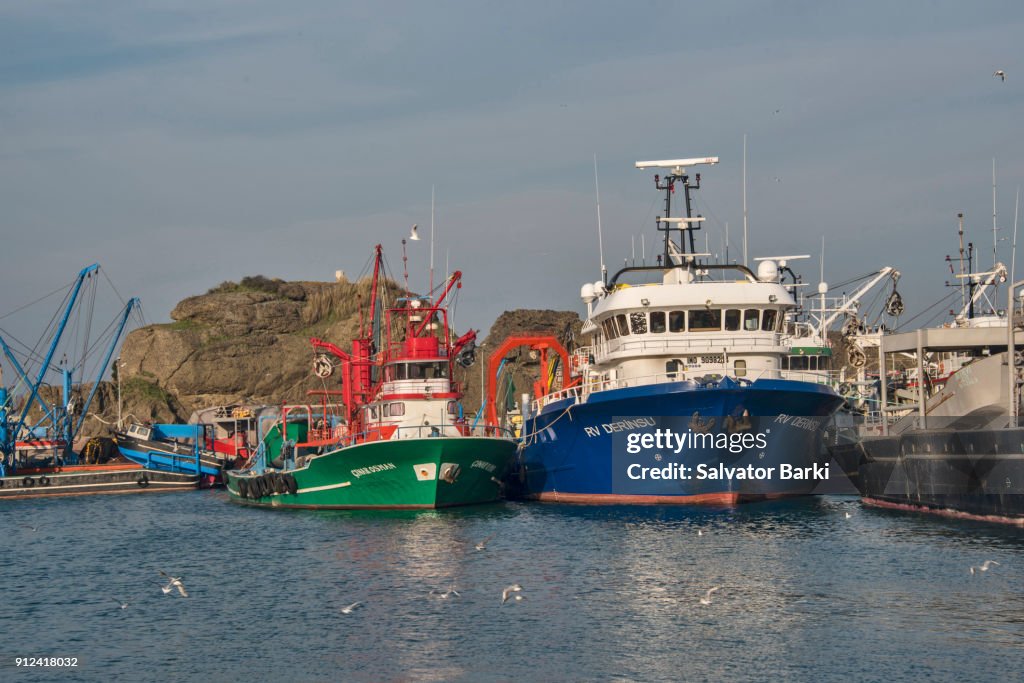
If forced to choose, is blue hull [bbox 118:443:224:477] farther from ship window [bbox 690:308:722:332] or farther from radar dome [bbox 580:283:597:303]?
ship window [bbox 690:308:722:332]

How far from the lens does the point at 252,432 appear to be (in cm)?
9575

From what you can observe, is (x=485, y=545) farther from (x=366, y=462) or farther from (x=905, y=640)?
(x=905, y=640)

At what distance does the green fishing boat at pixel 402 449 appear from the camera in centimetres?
4850

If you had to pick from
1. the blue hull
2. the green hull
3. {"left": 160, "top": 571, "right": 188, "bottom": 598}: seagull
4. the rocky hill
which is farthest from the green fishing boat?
the rocky hill

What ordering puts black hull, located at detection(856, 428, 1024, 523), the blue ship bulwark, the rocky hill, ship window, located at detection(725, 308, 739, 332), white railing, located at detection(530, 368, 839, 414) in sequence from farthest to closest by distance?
the rocky hill
ship window, located at detection(725, 308, 739, 332)
white railing, located at detection(530, 368, 839, 414)
the blue ship bulwark
black hull, located at detection(856, 428, 1024, 523)

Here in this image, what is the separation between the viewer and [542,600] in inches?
1201

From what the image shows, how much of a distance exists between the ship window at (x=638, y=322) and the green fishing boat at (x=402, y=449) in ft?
23.7

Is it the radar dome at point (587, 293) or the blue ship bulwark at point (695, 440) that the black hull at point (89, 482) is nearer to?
the radar dome at point (587, 293)

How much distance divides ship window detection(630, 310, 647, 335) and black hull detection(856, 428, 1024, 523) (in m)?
10.7

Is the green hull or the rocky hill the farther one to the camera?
the rocky hill

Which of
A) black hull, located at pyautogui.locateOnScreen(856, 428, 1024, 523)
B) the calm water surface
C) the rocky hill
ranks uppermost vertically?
the rocky hill

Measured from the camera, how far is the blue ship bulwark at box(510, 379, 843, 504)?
4512 centimetres

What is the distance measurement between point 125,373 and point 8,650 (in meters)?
116

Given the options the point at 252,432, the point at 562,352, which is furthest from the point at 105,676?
the point at 252,432
